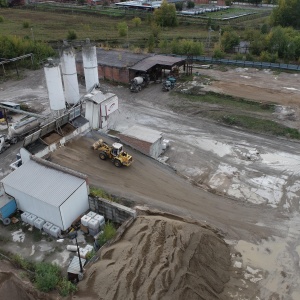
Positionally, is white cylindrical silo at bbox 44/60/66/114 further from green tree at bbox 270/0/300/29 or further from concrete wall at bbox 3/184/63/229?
green tree at bbox 270/0/300/29

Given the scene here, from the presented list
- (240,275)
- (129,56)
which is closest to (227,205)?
(240,275)

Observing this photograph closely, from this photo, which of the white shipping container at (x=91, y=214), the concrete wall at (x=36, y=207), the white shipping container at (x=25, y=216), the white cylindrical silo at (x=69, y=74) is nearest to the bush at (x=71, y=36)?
the white cylindrical silo at (x=69, y=74)

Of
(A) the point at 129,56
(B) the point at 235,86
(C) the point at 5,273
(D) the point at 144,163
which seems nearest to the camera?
(C) the point at 5,273

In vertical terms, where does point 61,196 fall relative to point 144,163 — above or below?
above

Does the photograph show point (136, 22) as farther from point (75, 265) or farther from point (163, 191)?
point (75, 265)

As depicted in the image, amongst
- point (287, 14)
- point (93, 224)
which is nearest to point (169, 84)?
point (93, 224)

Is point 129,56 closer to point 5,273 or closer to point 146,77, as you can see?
point 146,77

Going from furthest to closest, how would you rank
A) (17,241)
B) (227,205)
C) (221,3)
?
(221,3), (227,205), (17,241)
